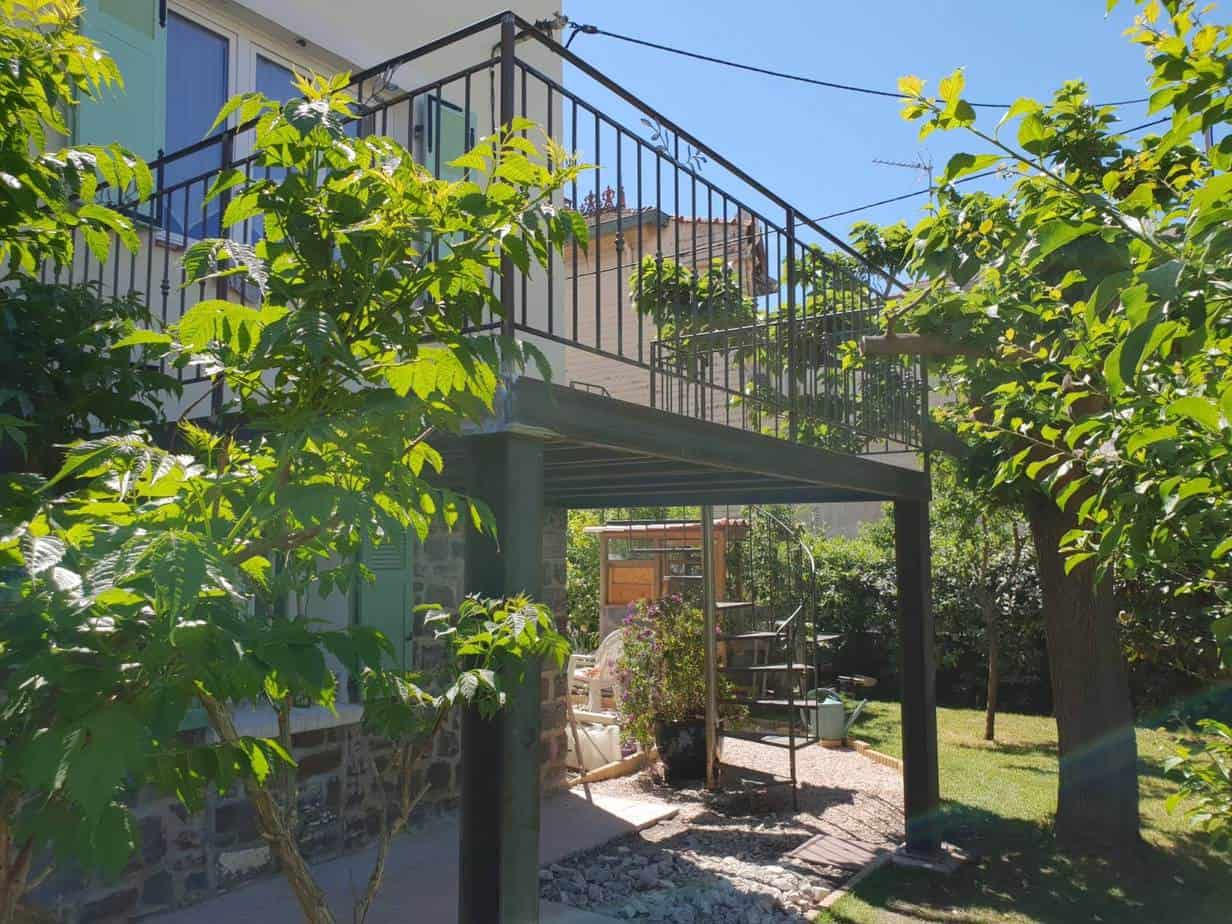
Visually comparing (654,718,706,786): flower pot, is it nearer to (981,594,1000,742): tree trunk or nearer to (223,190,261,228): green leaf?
(981,594,1000,742): tree trunk

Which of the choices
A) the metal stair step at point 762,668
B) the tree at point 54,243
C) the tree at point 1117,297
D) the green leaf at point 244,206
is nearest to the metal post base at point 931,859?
the metal stair step at point 762,668

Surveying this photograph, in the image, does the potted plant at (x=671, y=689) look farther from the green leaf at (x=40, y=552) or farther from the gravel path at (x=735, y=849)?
the green leaf at (x=40, y=552)

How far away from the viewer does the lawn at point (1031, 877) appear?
5.73 m

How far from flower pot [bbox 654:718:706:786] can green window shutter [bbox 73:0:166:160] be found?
5.79 m

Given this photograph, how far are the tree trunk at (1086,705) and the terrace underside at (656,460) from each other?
1.08 metres

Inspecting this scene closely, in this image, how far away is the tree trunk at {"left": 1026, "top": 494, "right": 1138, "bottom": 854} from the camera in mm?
6789

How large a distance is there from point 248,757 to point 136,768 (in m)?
0.54

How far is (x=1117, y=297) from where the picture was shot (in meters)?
2.34

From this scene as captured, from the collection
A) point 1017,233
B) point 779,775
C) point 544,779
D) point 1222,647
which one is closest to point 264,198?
point 1017,233

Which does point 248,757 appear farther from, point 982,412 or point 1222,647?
point 982,412

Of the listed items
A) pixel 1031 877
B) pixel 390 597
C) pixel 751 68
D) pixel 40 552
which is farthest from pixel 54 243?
pixel 751 68

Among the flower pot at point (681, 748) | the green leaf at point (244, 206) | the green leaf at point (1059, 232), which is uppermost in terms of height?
the green leaf at point (244, 206)

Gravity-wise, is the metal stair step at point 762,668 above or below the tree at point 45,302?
below

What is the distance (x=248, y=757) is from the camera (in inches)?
75.0
